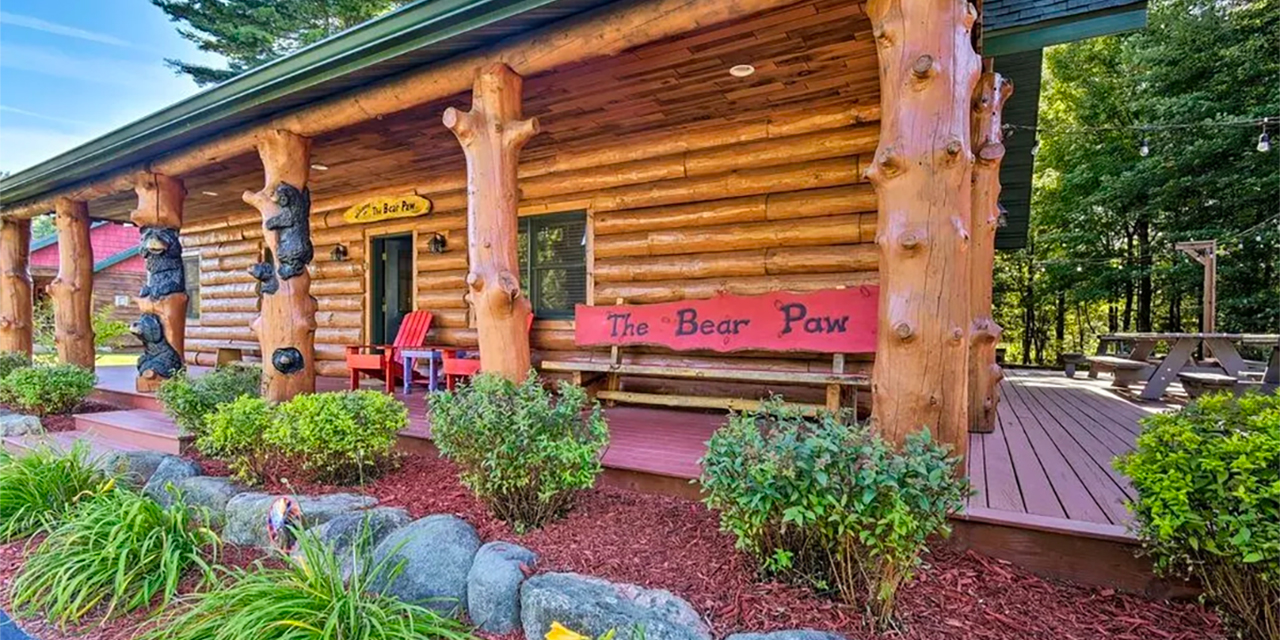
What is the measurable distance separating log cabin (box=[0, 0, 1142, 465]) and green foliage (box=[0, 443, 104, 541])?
1.15 meters

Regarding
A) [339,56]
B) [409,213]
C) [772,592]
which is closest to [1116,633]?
[772,592]

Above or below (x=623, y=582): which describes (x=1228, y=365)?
above

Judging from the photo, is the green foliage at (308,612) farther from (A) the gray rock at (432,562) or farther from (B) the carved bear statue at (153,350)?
(B) the carved bear statue at (153,350)

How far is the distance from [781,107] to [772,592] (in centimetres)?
355

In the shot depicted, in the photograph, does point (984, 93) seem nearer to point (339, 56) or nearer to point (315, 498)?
point (339, 56)

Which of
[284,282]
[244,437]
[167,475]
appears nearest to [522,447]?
[244,437]

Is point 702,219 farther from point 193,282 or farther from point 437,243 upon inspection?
point 193,282

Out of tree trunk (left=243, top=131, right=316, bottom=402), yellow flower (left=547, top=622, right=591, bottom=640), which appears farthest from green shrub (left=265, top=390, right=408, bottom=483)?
yellow flower (left=547, top=622, right=591, bottom=640)

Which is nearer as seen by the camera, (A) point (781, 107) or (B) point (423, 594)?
(B) point (423, 594)

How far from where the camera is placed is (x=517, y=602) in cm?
197

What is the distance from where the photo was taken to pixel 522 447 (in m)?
2.44

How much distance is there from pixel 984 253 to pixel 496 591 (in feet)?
12.6

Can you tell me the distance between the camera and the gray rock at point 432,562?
6.90 ft

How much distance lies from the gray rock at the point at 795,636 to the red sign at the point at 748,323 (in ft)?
8.53
